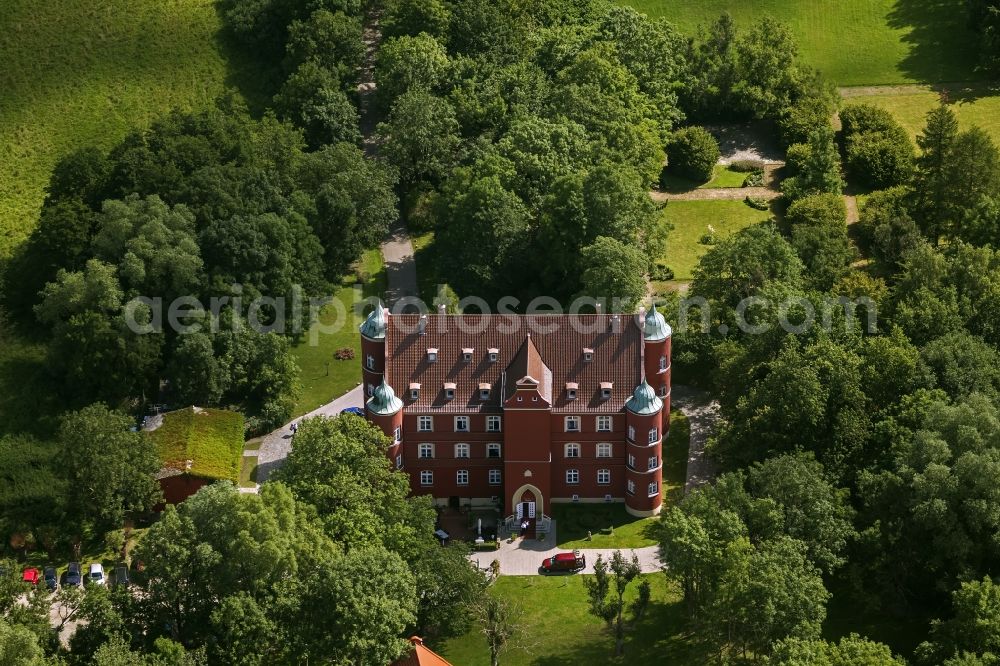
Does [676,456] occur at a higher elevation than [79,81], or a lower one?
lower

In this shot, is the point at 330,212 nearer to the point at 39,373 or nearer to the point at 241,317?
the point at 241,317

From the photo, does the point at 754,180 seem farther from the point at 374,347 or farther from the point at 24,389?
the point at 24,389

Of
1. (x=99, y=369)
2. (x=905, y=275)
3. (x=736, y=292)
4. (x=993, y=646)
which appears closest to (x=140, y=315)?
(x=99, y=369)

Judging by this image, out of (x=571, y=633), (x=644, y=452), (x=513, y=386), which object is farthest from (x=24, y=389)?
(x=571, y=633)

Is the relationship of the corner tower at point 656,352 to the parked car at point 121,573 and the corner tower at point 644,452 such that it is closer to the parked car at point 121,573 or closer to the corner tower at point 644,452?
the corner tower at point 644,452

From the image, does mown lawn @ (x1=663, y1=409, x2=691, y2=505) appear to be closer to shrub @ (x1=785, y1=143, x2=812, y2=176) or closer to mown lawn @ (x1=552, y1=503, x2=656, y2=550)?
mown lawn @ (x1=552, y1=503, x2=656, y2=550)

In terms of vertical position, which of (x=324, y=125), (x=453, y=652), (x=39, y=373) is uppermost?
(x=324, y=125)

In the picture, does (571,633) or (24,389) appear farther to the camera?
(24,389)
